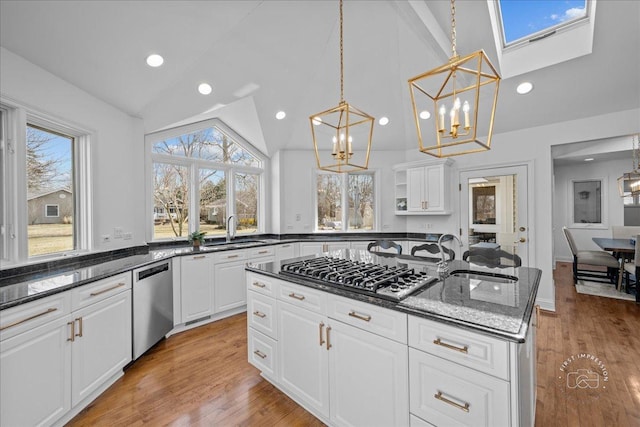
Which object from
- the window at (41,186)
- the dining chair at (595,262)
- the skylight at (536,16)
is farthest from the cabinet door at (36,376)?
the dining chair at (595,262)

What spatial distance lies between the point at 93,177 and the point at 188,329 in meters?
1.95

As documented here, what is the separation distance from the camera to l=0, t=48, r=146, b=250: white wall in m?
2.18

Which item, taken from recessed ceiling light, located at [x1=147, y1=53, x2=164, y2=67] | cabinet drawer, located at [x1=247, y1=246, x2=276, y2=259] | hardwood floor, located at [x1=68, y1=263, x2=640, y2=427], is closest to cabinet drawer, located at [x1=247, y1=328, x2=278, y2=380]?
hardwood floor, located at [x1=68, y1=263, x2=640, y2=427]

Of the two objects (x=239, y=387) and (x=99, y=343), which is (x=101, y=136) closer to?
(x=99, y=343)

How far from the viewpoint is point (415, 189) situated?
4.94 metres

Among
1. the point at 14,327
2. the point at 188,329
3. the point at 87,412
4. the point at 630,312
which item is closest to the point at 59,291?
the point at 14,327

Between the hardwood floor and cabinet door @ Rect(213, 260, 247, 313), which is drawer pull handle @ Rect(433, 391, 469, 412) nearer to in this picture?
the hardwood floor

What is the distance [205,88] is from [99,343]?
2.78m

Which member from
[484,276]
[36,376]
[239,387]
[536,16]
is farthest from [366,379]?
[536,16]

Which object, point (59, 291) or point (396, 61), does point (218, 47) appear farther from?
point (59, 291)

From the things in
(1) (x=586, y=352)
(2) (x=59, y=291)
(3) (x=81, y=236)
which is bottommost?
(1) (x=586, y=352)

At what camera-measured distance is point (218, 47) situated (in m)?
2.94

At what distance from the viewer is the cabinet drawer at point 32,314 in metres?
1.51

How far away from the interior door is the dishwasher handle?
4441 millimetres
